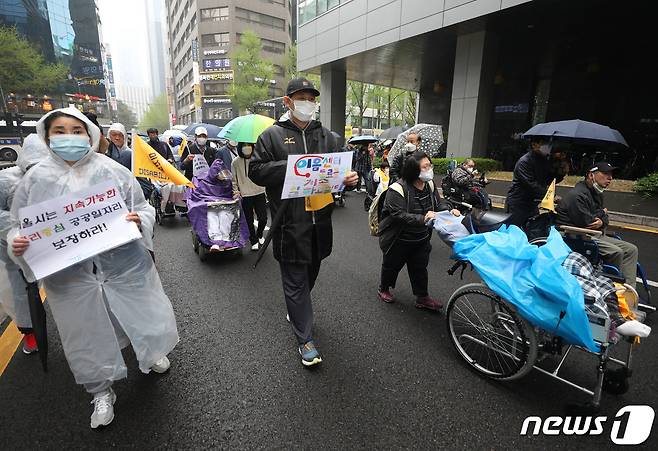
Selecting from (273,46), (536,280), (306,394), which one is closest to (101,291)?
(306,394)

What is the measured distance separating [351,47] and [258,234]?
14.0 metres

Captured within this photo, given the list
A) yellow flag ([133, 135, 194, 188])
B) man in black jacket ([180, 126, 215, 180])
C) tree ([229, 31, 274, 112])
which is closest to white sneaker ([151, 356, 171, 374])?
yellow flag ([133, 135, 194, 188])

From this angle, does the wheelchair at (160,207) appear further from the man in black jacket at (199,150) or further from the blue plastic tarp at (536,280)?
the blue plastic tarp at (536,280)

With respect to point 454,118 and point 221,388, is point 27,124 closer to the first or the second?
point 454,118

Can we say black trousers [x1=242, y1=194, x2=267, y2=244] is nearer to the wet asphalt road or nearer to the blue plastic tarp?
the wet asphalt road

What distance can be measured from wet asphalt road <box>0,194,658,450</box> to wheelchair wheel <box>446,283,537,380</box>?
0.45 ft

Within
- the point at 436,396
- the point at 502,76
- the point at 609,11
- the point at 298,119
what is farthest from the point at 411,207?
the point at 502,76

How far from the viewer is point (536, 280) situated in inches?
82.7

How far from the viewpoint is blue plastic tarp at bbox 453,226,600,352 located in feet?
6.42

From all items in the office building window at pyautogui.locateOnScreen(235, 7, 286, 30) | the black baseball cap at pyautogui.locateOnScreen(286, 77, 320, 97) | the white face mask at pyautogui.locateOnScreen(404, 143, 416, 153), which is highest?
the office building window at pyautogui.locateOnScreen(235, 7, 286, 30)

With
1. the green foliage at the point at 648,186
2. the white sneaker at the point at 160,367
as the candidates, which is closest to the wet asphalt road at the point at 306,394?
the white sneaker at the point at 160,367

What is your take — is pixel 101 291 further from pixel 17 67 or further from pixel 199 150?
pixel 17 67

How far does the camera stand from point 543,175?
4547 mm

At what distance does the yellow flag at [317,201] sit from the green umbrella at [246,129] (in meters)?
2.13
